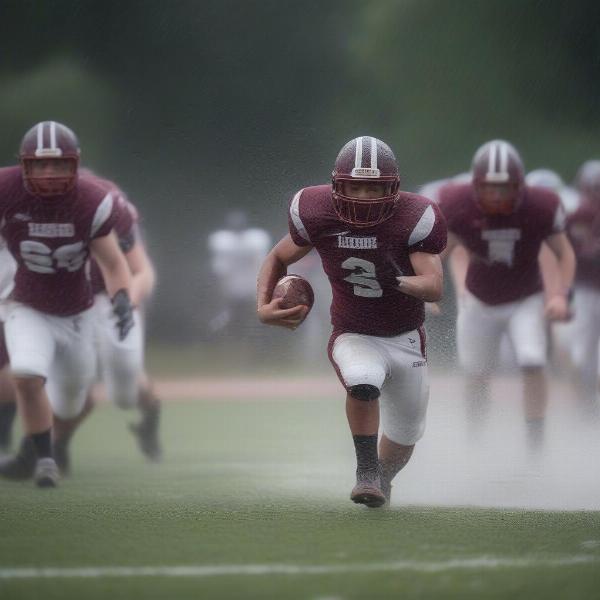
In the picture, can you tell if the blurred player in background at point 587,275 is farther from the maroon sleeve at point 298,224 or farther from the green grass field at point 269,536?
the maroon sleeve at point 298,224

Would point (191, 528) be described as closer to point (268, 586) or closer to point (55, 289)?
point (268, 586)

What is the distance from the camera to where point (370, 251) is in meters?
4.88

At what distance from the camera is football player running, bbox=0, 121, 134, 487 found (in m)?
5.69

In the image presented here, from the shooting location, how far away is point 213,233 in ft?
20.3

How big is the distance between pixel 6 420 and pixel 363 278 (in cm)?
247

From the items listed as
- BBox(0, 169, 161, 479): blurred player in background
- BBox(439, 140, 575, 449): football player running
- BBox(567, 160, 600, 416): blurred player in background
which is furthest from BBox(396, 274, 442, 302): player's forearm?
BBox(567, 160, 600, 416): blurred player in background

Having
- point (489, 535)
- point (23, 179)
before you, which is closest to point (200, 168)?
point (23, 179)

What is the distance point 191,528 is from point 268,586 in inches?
40.2

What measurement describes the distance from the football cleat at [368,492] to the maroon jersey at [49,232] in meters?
1.76

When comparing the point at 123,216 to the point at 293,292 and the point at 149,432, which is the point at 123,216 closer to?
the point at 149,432

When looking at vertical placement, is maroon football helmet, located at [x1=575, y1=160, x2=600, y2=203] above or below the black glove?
above

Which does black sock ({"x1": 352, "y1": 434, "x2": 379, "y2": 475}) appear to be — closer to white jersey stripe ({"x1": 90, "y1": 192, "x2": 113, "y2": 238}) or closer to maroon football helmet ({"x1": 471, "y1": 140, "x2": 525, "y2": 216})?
white jersey stripe ({"x1": 90, "y1": 192, "x2": 113, "y2": 238})

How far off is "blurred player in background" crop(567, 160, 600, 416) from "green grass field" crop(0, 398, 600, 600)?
1.79m

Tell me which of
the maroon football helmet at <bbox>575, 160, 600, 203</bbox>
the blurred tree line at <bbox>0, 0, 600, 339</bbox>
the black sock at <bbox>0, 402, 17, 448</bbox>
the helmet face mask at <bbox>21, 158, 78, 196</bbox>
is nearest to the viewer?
the helmet face mask at <bbox>21, 158, 78, 196</bbox>
